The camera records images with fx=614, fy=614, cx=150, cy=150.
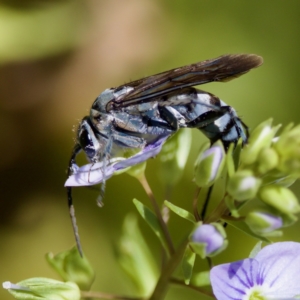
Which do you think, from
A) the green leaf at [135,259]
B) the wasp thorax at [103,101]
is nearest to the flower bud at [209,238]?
the wasp thorax at [103,101]

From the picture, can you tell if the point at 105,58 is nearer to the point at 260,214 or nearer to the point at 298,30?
the point at 298,30

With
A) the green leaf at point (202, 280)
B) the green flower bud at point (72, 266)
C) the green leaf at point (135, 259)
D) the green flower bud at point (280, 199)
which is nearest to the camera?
the green flower bud at point (280, 199)

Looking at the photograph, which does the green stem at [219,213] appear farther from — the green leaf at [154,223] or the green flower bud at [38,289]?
the green flower bud at [38,289]

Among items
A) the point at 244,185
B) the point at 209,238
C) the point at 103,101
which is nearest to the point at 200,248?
the point at 209,238

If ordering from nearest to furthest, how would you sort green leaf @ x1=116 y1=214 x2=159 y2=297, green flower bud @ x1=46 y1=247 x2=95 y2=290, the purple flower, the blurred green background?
the purple flower, green flower bud @ x1=46 y1=247 x2=95 y2=290, green leaf @ x1=116 y1=214 x2=159 y2=297, the blurred green background

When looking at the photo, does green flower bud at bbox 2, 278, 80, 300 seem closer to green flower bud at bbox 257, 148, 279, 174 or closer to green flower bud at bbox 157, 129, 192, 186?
green flower bud at bbox 157, 129, 192, 186

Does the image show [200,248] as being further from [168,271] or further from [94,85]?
[94,85]

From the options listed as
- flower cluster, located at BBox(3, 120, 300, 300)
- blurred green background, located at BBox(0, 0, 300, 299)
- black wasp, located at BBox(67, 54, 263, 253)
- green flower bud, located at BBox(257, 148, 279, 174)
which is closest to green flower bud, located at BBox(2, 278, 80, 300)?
flower cluster, located at BBox(3, 120, 300, 300)
